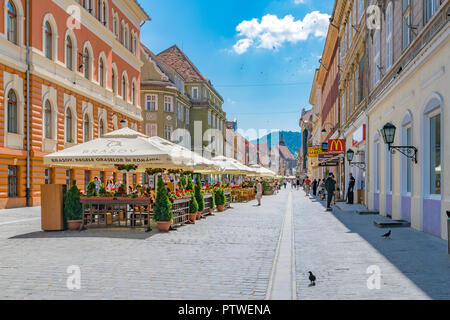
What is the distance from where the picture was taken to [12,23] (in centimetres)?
2247

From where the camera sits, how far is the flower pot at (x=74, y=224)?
12000mm

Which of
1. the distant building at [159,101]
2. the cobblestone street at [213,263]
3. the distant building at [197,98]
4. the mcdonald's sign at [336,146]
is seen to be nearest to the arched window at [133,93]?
the distant building at [159,101]

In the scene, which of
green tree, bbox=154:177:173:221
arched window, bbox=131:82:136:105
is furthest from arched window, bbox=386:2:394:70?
arched window, bbox=131:82:136:105

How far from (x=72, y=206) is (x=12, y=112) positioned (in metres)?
12.8

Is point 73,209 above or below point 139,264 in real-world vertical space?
above

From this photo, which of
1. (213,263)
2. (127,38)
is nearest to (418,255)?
(213,263)

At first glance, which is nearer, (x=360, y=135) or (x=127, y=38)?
(x=360, y=135)

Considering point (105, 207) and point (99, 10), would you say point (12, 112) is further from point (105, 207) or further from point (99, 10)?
point (105, 207)

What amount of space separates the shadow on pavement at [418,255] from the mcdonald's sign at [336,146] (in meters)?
15.8

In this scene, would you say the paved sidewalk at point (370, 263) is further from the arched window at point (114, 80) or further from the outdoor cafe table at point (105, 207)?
the arched window at point (114, 80)

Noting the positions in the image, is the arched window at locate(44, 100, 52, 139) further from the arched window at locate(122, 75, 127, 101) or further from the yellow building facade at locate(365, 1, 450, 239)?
the yellow building facade at locate(365, 1, 450, 239)

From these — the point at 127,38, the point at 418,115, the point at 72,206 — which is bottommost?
the point at 72,206

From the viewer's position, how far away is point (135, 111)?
1597 inches

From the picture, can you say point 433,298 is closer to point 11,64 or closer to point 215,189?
point 215,189
